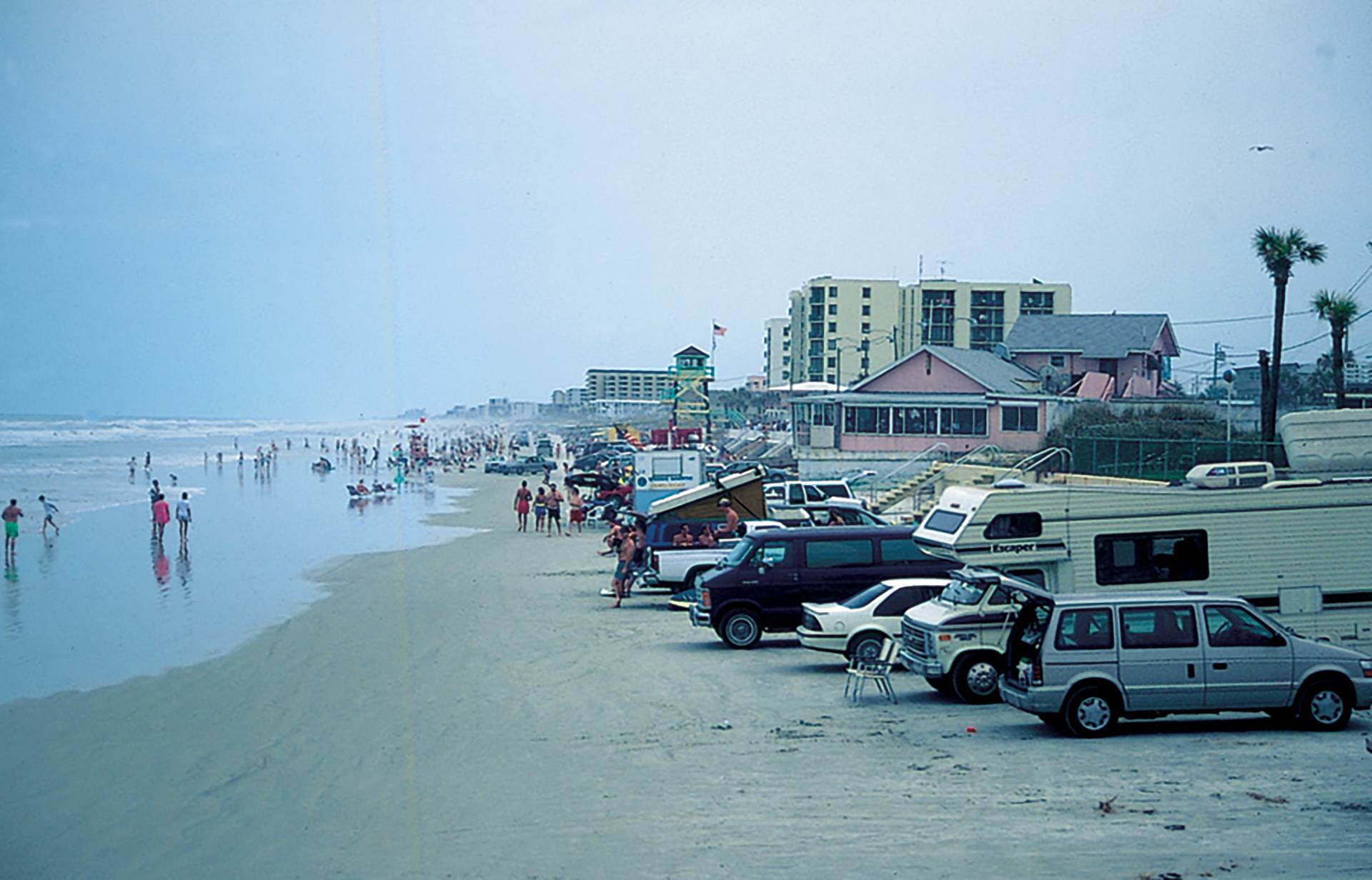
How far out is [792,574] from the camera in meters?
17.5

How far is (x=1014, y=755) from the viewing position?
35.6ft

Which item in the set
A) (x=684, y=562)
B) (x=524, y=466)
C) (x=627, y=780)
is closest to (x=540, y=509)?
(x=684, y=562)

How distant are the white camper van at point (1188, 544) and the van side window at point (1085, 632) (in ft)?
7.18

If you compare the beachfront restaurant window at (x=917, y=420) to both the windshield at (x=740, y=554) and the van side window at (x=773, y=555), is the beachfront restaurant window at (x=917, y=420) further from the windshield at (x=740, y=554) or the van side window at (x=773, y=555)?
the van side window at (x=773, y=555)

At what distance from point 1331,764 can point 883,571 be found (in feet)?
25.5

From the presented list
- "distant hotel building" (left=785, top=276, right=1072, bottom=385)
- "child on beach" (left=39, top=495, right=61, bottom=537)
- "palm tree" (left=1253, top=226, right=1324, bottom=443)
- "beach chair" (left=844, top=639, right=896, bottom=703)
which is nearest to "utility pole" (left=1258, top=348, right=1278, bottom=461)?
"palm tree" (left=1253, top=226, right=1324, bottom=443)

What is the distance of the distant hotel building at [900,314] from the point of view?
114 m

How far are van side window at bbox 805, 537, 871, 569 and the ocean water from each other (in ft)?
31.3

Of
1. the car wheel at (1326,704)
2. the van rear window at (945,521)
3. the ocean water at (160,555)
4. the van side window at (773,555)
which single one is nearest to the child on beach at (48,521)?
the ocean water at (160,555)

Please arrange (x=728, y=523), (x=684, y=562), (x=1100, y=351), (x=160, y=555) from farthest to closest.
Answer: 1. (x=1100, y=351)
2. (x=160, y=555)
3. (x=728, y=523)
4. (x=684, y=562)

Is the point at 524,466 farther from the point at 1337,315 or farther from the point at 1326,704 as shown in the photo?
the point at 1326,704

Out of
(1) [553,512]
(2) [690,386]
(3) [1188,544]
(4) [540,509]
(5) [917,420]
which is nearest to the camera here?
(3) [1188,544]

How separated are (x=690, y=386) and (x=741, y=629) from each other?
54369mm

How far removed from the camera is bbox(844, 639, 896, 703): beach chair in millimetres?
13602
